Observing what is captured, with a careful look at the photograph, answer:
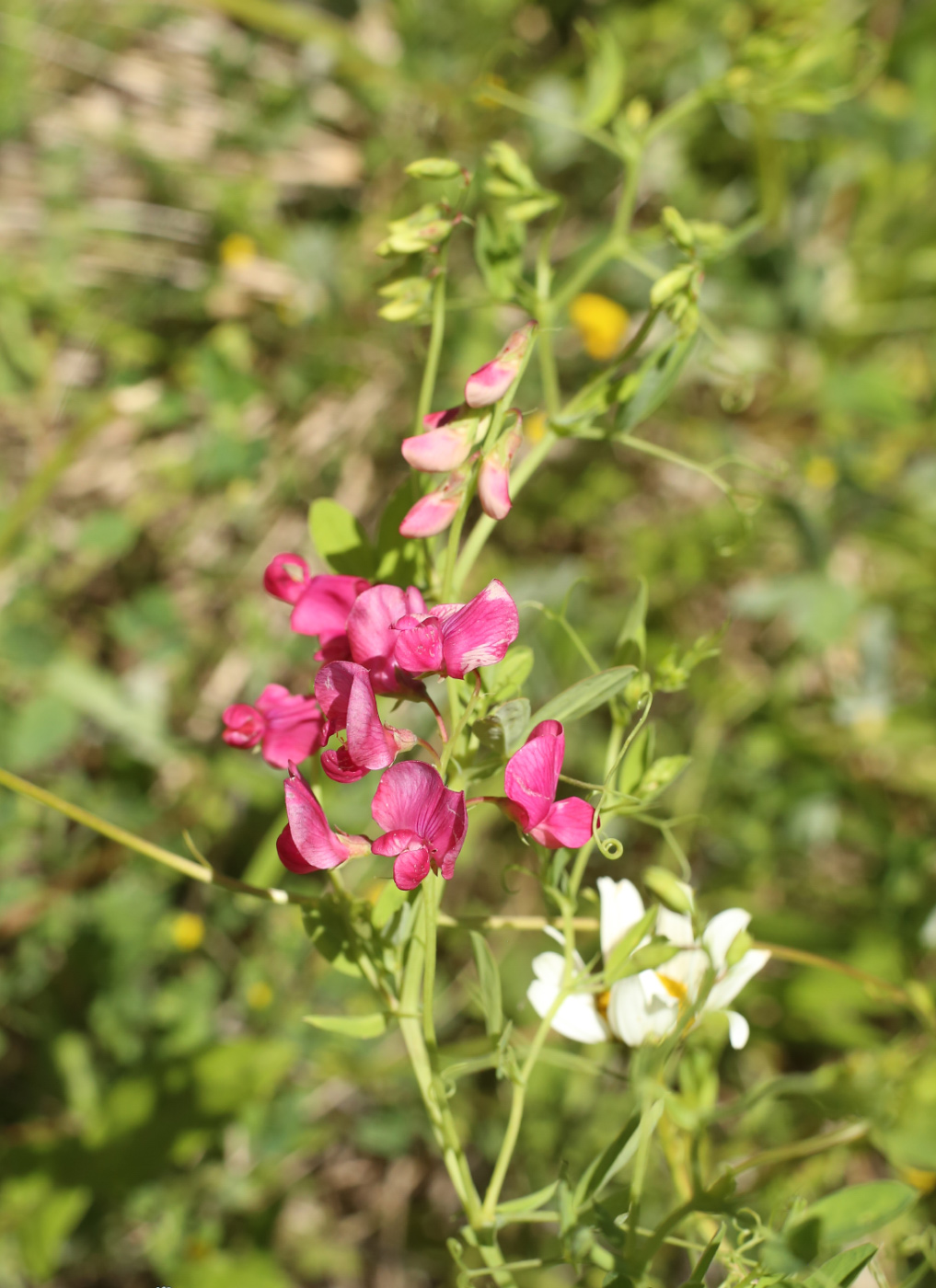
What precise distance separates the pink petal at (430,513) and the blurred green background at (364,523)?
115 cm

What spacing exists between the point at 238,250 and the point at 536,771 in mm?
2060

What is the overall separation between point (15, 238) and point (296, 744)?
2.17 m

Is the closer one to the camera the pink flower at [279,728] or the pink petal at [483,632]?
the pink petal at [483,632]

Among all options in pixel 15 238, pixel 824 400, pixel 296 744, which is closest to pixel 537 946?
pixel 296 744

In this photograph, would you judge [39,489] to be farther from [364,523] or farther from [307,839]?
[307,839]

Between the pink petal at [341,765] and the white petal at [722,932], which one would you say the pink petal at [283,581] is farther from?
the white petal at [722,932]

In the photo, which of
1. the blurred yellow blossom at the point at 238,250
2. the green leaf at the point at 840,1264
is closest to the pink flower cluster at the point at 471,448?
the green leaf at the point at 840,1264

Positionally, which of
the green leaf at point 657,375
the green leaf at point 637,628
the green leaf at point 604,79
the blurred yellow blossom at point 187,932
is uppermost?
the green leaf at point 604,79

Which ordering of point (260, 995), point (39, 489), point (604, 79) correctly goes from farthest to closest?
point (39, 489) < point (260, 995) < point (604, 79)

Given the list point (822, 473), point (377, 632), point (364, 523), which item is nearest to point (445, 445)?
point (377, 632)

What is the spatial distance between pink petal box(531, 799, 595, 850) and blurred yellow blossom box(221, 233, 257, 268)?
2.05 m

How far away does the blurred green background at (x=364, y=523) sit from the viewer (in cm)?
195

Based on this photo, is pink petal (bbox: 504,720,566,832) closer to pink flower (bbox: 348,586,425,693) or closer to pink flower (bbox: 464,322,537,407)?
pink flower (bbox: 348,586,425,693)

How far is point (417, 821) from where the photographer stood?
78 centimetres
